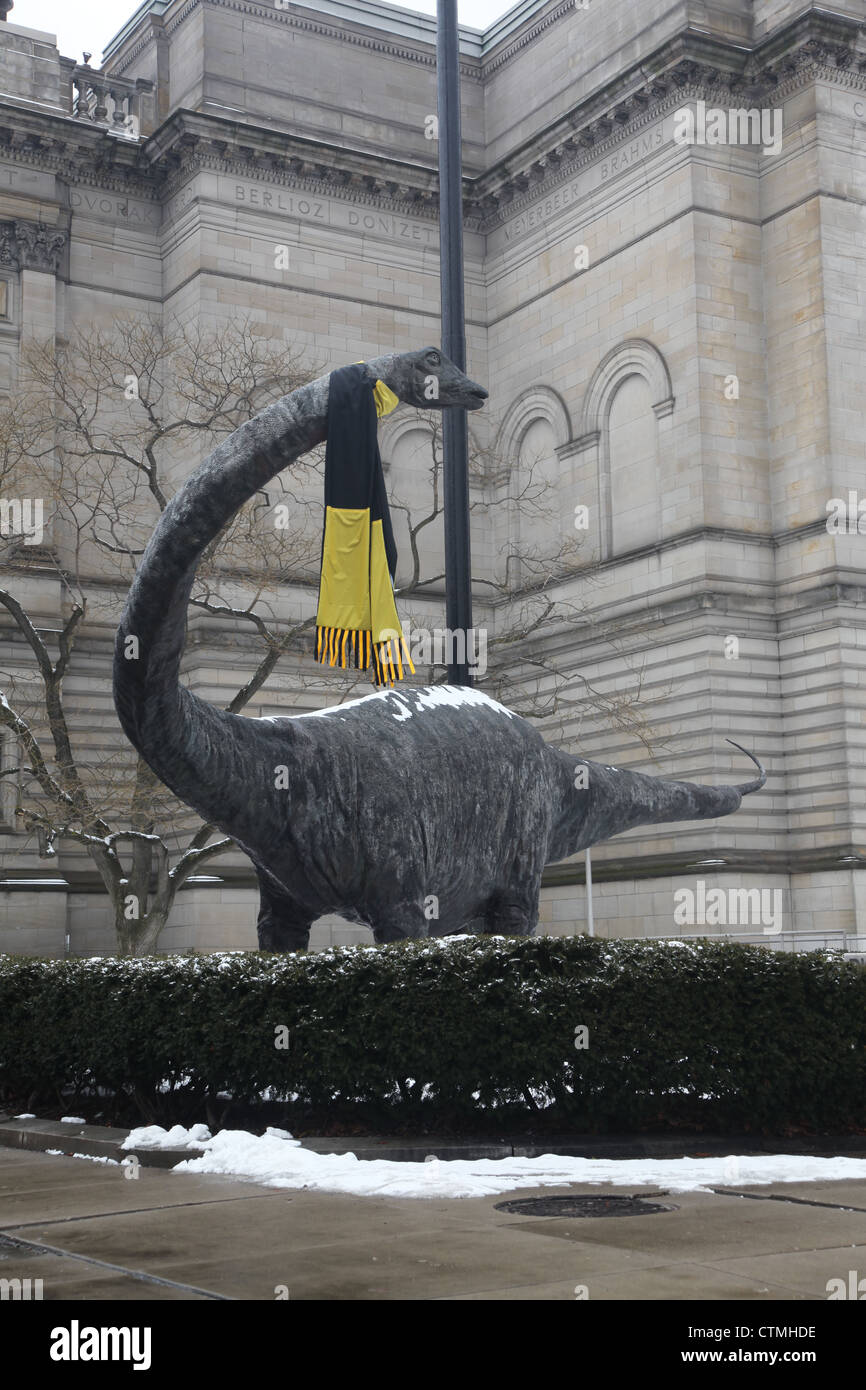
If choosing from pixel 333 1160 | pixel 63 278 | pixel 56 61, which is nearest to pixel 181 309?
pixel 63 278

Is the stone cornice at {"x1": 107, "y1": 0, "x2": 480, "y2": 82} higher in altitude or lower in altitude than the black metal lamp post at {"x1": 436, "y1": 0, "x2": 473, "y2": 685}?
higher

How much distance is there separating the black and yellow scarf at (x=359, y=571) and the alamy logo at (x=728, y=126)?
2955 centimetres

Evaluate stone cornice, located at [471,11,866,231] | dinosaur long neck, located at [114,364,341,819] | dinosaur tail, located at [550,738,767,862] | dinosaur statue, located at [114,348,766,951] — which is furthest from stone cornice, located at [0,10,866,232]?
dinosaur long neck, located at [114,364,341,819]

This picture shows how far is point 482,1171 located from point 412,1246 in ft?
7.71

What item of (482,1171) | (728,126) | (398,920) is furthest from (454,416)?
(728,126)

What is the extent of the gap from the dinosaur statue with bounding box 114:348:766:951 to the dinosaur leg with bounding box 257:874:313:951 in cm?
1

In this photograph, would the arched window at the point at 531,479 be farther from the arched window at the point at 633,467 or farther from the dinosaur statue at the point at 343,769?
the dinosaur statue at the point at 343,769

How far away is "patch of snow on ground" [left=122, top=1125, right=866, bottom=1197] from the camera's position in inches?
341

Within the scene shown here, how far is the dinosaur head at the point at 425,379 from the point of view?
10652 millimetres

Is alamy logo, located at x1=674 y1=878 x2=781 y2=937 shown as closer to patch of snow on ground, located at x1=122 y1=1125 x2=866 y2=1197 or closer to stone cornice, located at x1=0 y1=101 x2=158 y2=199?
stone cornice, located at x1=0 y1=101 x2=158 y2=199

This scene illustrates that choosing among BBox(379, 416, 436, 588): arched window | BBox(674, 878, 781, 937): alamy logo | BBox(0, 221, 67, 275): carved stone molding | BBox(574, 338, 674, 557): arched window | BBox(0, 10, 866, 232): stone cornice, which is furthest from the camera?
BBox(379, 416, 436, 588): arched window
